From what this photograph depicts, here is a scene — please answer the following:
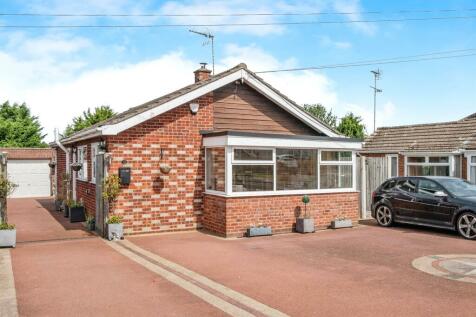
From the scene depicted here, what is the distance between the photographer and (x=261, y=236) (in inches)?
458

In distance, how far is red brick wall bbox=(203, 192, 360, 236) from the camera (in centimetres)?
1146

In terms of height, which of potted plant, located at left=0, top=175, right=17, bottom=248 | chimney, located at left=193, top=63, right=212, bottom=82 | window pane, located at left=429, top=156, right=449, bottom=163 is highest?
chimney, located at left=193, top=63, right=212, bottom=82

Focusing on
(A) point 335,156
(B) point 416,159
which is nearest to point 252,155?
(A) point 335,156

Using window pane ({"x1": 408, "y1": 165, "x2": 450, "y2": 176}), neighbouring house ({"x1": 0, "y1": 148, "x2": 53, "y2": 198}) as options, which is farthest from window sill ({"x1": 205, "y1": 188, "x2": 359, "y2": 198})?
neighbouring house ({"x1": 0, "y1": 148, "x2": 53, "y2": 198})

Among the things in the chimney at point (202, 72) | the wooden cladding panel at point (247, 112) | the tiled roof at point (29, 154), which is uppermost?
the chimney at point (202, 72)

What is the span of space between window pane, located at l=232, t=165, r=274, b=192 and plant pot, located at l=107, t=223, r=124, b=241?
3.03m

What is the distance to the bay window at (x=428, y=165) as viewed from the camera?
17.4 metres

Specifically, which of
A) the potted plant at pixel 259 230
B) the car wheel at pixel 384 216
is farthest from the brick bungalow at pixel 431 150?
the potted plant at pixel 259 230

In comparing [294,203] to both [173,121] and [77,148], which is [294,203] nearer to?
[173,121]

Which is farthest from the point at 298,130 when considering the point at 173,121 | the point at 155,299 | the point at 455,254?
the point at 155,299

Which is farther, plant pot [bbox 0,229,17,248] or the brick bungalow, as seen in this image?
the brick bungalow

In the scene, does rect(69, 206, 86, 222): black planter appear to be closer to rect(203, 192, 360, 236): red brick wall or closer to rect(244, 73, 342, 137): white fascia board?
rect(203, 192, 360, 236): red brick wall

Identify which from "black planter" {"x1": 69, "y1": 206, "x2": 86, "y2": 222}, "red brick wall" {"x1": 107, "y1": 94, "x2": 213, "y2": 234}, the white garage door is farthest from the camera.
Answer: the white garage door

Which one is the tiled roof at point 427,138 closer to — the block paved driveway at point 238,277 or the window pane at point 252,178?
the block paved driveway at point 238,277
